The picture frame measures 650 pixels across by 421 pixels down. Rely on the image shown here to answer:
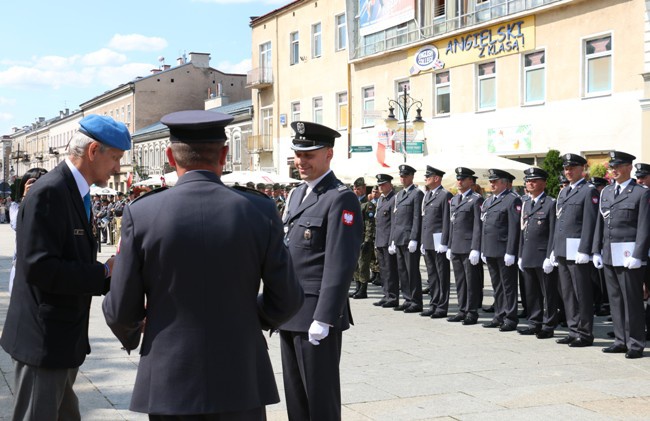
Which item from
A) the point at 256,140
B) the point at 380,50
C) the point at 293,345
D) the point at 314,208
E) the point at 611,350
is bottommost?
the point at 611,350

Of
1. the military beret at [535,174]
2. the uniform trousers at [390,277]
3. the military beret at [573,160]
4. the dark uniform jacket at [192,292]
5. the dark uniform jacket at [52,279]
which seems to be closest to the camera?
the dark uniform jacket at [192,292]

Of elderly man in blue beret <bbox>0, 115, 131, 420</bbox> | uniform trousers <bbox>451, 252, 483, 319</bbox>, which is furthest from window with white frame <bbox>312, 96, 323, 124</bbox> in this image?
elderly man in blue beret <bbox>0, 115, 131, 420</bbox>

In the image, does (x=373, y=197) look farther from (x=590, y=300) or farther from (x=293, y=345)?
(x=293, y=345)

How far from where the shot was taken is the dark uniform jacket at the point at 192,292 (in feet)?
9.65

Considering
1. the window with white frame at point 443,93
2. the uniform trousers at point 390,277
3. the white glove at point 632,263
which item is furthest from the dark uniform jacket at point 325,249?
the window with white frame at point 443,93

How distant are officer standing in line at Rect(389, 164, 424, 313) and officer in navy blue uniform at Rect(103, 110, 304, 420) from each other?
9473 millimetres

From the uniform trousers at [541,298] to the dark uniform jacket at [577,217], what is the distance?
50 cm

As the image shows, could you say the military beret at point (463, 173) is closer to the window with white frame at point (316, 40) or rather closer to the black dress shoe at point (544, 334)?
the black dress shoe at point (544, 334)

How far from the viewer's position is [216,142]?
3.10m

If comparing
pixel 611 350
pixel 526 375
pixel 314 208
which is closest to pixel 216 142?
pixel 314 208

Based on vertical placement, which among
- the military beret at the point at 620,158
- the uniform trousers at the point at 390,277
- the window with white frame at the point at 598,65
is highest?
the window with white frame at the point at 598,65

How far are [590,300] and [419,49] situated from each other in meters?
21.0

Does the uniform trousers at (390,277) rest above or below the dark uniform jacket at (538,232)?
below

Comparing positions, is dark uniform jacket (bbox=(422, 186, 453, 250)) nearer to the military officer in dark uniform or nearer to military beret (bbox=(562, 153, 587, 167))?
the military officer in dark uniform
